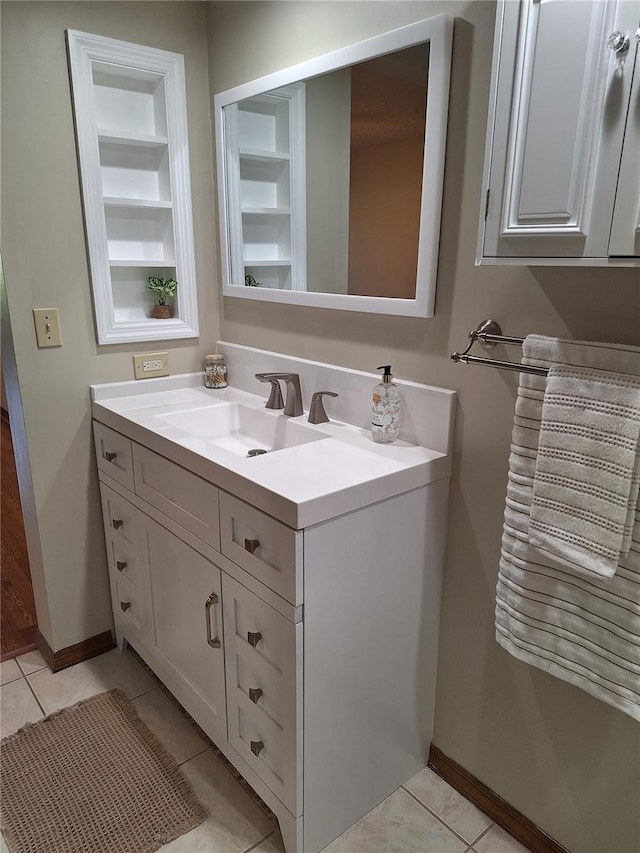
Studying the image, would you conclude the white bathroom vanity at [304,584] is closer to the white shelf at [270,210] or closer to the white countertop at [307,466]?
the white countertop at [307,466]

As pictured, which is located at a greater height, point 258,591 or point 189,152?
point 189,152

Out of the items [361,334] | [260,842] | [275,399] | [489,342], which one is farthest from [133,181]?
[260,842]

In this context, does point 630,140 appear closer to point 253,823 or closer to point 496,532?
point 496,532

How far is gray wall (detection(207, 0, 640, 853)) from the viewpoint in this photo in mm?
1230

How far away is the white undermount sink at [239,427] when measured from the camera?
177 cm

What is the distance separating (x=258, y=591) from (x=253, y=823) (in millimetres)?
696

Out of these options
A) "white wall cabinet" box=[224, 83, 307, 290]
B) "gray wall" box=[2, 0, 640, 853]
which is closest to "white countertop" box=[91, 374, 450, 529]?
"gray wall" box=[2, 0, 640, 853]

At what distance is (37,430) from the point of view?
1882mm

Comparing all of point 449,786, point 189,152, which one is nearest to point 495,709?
point 449,786

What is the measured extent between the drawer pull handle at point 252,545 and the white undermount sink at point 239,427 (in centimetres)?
45

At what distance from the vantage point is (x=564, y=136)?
954 millimetres

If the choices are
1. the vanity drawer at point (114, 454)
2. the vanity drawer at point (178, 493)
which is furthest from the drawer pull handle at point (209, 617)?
the vanity drawer at point (114, 454)

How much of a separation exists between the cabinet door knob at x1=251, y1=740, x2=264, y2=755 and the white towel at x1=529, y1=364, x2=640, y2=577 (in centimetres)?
84

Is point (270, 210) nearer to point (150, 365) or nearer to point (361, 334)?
point (361, 334)
